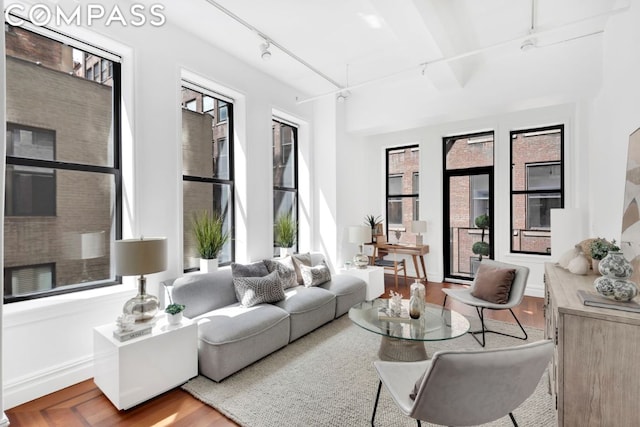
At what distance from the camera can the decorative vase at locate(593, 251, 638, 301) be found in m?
1.59

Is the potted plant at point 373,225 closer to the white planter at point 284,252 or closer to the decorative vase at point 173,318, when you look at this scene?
the white planter at point 284,252

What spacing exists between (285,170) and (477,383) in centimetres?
434

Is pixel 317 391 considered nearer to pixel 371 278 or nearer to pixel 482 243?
pixel 371 278

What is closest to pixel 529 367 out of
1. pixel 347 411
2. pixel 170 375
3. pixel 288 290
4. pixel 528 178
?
pixel 347 411

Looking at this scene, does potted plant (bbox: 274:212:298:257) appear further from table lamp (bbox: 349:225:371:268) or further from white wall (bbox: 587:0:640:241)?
white wall (bbox: 587:0:640:241)

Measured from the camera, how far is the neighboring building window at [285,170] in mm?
5020

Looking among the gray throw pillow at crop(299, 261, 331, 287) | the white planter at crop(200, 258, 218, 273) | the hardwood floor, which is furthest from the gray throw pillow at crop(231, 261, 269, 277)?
the hardwood floor

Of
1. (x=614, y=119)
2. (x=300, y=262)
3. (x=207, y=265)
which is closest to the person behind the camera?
(x=614, y=119)

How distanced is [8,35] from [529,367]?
419 cm

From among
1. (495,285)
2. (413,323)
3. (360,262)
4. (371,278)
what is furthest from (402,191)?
(413,323)

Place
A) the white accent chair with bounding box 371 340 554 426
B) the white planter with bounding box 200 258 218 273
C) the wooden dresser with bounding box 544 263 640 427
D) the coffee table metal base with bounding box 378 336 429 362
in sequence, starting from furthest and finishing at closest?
the white planter with bounding box 200 258 218 273, the coffee table metal base with bounding box 378 336 429 362, the wooden dresser with bounding box 544 263 640 427, the white accent chair with bounding box 371 340 554 426

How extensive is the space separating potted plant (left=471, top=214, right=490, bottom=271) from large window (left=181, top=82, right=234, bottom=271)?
4165 millimetres

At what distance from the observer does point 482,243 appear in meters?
5.44

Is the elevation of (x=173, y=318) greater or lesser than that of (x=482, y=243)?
lesser
